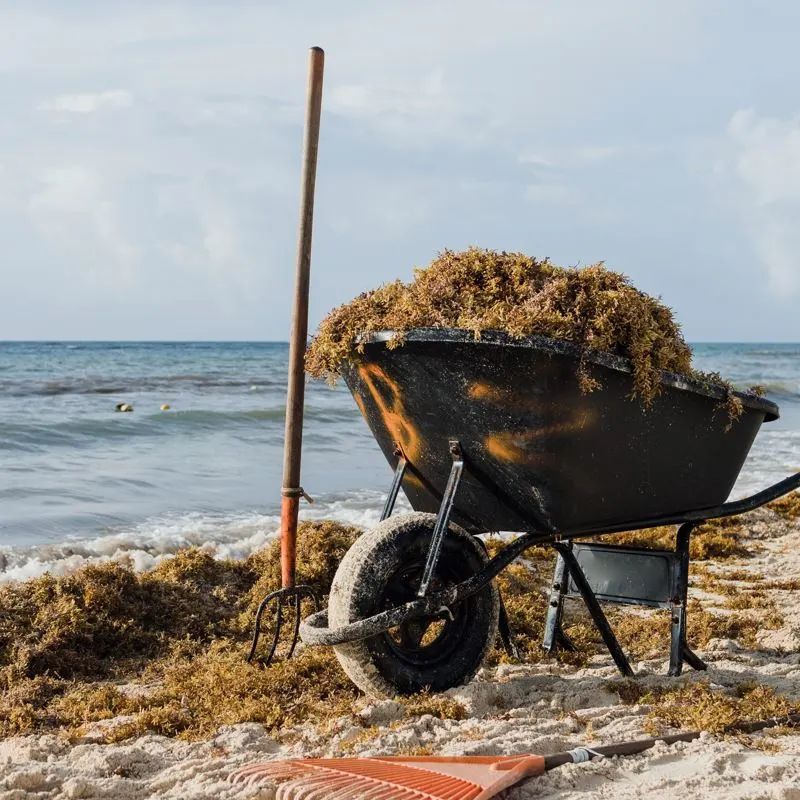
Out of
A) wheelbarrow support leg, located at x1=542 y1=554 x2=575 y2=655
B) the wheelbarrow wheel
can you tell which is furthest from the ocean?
the wheelbarrow wheel

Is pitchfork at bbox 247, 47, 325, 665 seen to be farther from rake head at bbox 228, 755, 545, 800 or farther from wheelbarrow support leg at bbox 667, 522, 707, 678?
wheelbarrow support leg at bbox 667, 522, 707, 678

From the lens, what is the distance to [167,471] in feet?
33.7

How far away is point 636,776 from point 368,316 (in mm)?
1712

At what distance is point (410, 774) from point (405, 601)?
33.3 inches

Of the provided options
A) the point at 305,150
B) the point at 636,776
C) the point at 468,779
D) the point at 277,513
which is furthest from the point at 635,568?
the point at 277,513

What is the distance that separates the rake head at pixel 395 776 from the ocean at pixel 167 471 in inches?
132

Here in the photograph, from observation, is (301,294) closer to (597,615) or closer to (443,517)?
(443,517)

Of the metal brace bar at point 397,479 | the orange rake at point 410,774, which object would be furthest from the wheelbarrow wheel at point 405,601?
the orange rake at point 410,774

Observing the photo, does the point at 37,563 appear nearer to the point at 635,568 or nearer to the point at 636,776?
the point at 635,568

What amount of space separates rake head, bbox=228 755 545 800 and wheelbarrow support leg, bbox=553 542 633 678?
3.83 feet

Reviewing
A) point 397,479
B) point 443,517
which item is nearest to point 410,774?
point 443,517

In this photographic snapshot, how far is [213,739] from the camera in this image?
291 centimetres

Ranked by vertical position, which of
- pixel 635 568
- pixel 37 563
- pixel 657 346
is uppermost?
pixel 657 346

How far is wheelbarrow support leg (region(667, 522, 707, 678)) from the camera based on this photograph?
366cm
